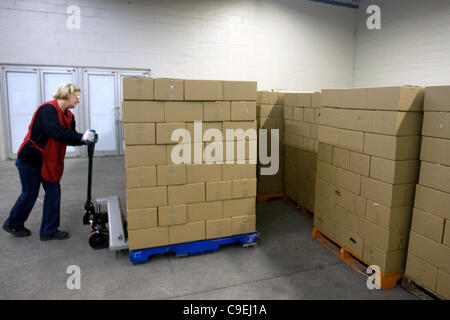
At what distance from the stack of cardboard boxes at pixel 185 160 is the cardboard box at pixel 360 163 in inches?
38.0

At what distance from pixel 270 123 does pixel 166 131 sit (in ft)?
8.08

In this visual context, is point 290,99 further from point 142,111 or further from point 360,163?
point 142,111

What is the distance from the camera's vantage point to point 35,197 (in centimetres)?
361

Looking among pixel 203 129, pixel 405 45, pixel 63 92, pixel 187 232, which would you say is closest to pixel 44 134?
pixel 63 92

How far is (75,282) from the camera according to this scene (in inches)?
111

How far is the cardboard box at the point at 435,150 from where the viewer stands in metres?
2.37

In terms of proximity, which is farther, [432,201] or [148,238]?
[148,238]

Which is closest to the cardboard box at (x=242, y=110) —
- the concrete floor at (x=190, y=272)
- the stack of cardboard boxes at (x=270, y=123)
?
the concrete floor at (x=190, y=272)

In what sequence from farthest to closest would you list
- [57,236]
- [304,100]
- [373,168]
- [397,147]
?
1. [304,100]
2. [57,236]
3. [373,168]
4. [397,147]

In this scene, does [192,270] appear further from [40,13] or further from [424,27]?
[424,27]

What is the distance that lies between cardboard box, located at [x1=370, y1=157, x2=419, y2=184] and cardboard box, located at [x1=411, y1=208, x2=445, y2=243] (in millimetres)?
272

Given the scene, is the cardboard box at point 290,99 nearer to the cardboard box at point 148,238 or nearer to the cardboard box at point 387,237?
the cardboard box at point 387,237

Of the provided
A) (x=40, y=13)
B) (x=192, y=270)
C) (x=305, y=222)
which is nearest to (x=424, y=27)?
(x=305, y=222)

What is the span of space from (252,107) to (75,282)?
90.6 inches
